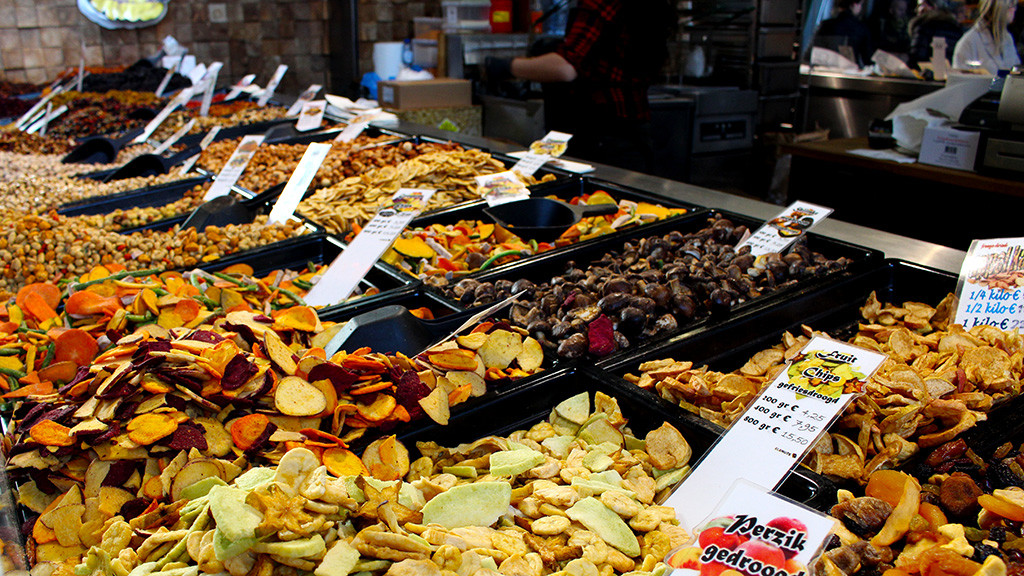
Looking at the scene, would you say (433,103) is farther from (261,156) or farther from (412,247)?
(412,247)

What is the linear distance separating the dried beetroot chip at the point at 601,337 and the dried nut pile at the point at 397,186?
3.45 feet

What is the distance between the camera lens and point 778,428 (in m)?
→ 0.91

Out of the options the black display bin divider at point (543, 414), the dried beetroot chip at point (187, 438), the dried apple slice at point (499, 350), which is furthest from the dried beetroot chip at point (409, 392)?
the dried beetroot chip at point (187, 438)

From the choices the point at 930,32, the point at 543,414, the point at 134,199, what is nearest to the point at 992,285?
the point at 543,414

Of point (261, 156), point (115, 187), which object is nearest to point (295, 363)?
point (261, 156)

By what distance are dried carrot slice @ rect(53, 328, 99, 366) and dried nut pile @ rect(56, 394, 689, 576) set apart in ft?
1.31

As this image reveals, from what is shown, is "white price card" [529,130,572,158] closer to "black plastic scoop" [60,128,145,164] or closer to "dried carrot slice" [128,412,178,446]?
"dried carrot slice" [128,412,178,446]

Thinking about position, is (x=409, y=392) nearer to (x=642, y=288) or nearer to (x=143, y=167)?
(x=642, y=288)

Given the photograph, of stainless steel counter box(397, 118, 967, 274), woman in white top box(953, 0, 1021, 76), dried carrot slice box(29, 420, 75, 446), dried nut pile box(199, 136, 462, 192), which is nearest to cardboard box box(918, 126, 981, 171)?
stainless steel counter box(397, 118, 967, 274)

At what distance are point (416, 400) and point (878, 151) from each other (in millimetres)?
3251

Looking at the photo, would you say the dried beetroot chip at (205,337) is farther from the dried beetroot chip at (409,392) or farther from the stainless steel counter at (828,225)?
the stainless steel counter at (828,225)

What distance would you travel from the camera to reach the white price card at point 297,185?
2.27m

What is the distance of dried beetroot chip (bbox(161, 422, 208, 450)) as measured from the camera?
979 millimetres

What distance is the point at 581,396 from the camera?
1.16 m
